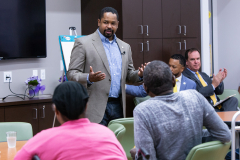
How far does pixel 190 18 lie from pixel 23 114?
2655mm

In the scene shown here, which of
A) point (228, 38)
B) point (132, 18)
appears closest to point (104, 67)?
point (132, 18)

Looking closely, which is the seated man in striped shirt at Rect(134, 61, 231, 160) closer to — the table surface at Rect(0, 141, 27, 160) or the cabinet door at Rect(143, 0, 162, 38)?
the table surface at Rect(0, 141, 27, 160)

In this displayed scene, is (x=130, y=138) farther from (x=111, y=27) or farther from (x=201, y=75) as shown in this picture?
(x=201, y=75)

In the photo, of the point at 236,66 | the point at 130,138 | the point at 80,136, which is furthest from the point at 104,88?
the point at 236,66

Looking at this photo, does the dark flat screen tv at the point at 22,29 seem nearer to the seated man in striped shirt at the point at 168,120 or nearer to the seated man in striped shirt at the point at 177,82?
the seated man in striped shirt at the point at 177,82

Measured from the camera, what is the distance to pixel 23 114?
3836mm

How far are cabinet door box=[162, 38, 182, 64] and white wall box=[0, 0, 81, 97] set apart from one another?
1463 mm

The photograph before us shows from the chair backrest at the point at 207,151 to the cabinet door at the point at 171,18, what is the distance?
2.73 metres

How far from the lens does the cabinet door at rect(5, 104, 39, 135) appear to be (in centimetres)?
373

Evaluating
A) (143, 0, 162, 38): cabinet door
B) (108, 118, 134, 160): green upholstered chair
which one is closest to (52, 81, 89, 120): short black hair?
(108, 118, 134, 160): green upholstered chair

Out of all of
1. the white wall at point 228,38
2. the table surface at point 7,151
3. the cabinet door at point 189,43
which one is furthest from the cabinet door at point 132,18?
the white wall at point 228,38

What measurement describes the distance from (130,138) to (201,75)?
1.98 m

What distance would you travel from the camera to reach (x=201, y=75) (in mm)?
4113

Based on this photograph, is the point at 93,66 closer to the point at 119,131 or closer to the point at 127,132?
the point at 127,132
